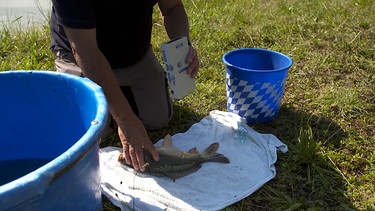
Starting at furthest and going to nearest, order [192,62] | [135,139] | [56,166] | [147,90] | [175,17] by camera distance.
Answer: [147,90] < [175,17] < [192,62] < [135,139] < [56,166]

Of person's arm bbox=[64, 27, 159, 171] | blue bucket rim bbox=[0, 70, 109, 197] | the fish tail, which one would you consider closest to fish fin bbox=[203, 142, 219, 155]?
the fish tail

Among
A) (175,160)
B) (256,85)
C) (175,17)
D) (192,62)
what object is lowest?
(175,160)

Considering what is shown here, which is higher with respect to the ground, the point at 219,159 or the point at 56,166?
the point at 56,166

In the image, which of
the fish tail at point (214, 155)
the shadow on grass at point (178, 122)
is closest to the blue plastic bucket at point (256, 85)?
the shadow on grass at point (178, 122)

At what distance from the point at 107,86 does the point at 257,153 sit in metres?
0.84

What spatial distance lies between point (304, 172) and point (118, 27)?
3.77 feet

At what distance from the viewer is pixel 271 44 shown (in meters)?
3.36

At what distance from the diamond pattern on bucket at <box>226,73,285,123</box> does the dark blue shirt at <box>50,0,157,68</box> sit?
518mm

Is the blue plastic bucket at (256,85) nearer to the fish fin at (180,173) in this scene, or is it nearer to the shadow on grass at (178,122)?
the shadow on grass at (178,122)

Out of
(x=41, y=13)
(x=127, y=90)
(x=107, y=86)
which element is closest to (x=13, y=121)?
(x=107, y=86)

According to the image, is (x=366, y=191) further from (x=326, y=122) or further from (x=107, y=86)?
(x=107, y=86)

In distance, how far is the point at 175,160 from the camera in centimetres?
200

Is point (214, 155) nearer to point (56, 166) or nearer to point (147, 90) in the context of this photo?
point (147, 90)

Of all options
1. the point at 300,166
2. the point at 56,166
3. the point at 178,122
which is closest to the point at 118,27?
the point at 178,122
